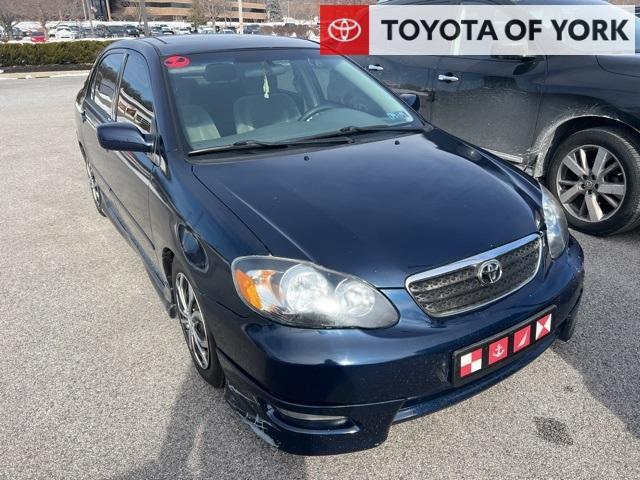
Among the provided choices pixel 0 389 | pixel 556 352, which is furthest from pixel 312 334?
pixel 0 389

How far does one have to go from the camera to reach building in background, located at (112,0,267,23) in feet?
210

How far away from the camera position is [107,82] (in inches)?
153

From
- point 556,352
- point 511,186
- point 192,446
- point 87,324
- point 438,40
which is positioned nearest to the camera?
point 192,446

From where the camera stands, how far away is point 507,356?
2012 millimetres

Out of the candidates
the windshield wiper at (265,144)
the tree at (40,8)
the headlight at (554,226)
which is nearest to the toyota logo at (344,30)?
the windshield wiper at (265,144)

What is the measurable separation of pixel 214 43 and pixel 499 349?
247cm

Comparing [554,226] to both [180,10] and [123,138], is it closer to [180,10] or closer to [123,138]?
[123,138]

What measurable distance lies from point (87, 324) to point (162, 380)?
2.67 ft

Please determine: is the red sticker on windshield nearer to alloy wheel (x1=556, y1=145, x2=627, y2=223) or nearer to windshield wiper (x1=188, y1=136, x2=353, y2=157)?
windshield wiper (x1=188, y1=136, x2=353, y2=157)

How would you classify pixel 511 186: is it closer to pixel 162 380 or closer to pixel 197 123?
pixel 197 123

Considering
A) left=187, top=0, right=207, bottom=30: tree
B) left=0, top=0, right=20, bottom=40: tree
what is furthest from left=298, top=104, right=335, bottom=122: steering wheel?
left=187, top=0, right=207, bottom=30: tree

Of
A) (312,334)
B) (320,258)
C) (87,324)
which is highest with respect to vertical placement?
(320,258)

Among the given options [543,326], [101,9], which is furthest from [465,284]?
[101,9]

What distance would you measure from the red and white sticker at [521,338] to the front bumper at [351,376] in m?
0.07
